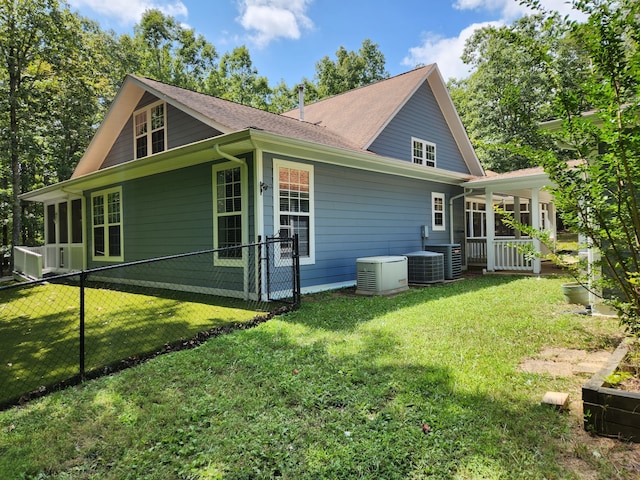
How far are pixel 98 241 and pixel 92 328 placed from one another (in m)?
7.06

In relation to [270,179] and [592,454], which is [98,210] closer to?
[270,179]

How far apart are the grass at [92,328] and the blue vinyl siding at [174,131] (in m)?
3.56

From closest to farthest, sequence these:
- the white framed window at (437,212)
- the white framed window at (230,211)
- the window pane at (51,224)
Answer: the white framed window at (230,211)
the white framed window at (437,212)
the window pane at (51,224)

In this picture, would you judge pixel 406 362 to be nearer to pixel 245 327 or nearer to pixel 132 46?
pixel 245 327

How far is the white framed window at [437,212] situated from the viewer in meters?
11.7

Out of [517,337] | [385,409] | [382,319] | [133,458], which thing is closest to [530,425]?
[385,409]

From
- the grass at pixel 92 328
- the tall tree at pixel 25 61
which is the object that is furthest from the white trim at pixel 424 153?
the tall tree at pixel 25 61

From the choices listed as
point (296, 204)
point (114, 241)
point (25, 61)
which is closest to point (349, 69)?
point (25, 61)

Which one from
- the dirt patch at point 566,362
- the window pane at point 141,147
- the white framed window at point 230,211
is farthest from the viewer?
the window pane at point 141,147

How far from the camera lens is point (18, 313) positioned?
714 centimetres

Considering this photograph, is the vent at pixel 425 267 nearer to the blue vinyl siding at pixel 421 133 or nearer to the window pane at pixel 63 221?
the blue vinyl siding at pixel 421 133

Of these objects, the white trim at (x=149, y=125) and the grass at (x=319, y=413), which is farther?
the white trim at (x=149, y=125)

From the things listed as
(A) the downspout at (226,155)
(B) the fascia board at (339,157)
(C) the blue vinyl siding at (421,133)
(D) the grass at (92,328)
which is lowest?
(D) the grass at (92,328)

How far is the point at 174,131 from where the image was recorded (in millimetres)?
9250
